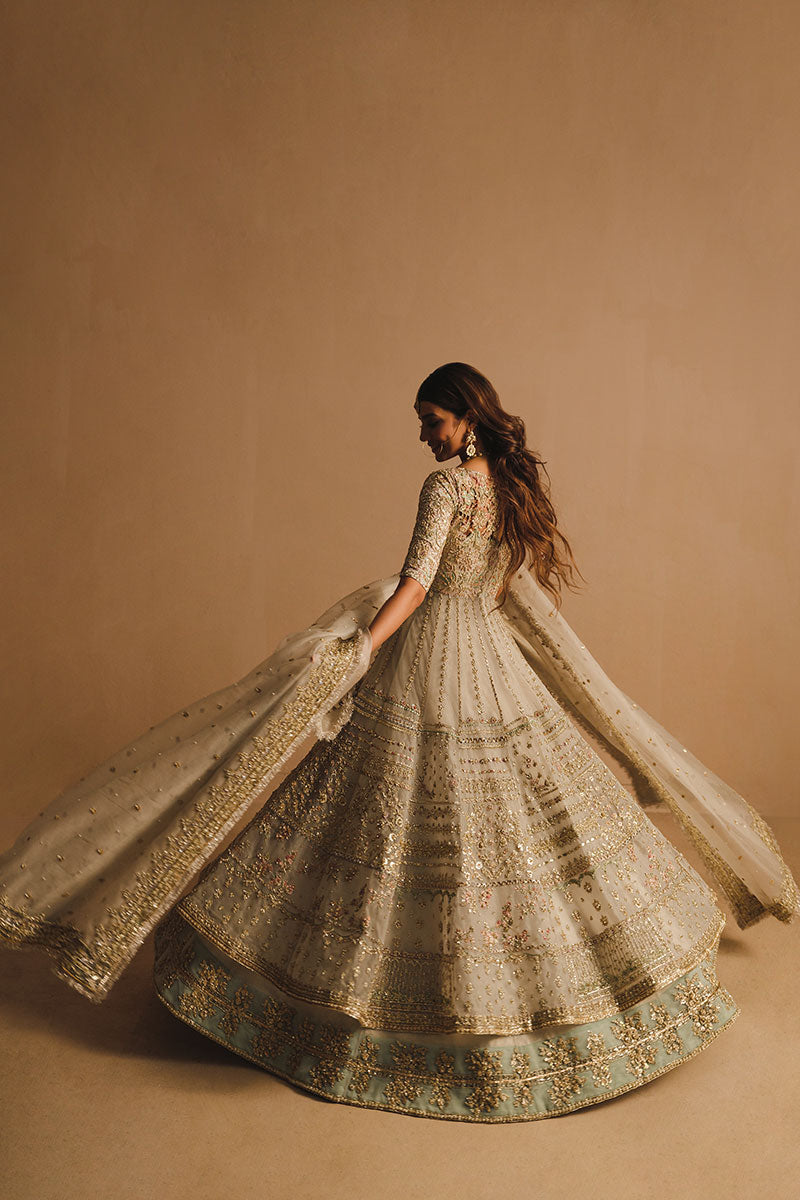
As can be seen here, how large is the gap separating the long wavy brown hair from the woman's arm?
339 millimetres

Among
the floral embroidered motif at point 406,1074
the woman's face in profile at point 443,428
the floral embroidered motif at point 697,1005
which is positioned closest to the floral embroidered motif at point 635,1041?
the floral embroidered motif at point 697,1005

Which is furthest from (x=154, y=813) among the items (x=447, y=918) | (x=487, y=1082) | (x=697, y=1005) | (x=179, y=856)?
(x=697, y=1005)

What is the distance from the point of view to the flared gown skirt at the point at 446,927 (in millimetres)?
2146

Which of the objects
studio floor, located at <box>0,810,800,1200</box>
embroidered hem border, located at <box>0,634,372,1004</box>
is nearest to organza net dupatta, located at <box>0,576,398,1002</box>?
embroidered hem border, located at <box>0,634,372,1004</box>

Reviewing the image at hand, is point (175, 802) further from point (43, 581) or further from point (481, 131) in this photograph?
point (481, 131)

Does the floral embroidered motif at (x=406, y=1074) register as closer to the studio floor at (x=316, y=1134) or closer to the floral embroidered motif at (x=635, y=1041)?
the studio floor at (x=316, y=1134)

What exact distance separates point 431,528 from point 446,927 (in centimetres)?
82

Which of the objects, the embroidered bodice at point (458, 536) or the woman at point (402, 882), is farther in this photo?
the embroidered bodice at point (458, 536)

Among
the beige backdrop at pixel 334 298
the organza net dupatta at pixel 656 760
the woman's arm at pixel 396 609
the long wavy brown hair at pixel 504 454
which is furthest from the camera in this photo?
the beige backdrop at pixel 334 298

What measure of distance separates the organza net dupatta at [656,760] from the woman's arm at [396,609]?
0.52 meters

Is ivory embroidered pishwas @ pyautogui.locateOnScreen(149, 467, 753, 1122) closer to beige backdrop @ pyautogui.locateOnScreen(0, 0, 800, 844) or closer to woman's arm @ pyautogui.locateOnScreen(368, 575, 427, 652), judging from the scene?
woman's arm @ pyautogui.locateOnScreen(368, 575, 427, 652)

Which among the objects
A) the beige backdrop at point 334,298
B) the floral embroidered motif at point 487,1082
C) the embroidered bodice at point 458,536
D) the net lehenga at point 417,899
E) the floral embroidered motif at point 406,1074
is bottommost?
the floral embroidered motif at point 487,1082

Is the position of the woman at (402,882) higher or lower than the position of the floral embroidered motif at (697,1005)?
higher

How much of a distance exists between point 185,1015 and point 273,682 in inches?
27.9
